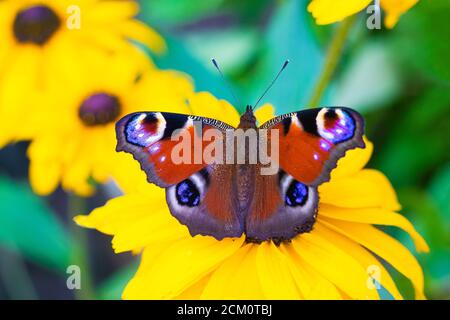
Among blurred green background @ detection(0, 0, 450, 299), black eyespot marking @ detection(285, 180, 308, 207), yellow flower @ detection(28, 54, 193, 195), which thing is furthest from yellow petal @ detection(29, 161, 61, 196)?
black eyespot marking @ detection(285, 180, 308, 207)

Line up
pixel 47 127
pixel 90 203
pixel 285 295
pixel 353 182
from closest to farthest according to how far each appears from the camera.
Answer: pixel 285 295
pixel 353 182
pixel 47 127
pixel 90 203

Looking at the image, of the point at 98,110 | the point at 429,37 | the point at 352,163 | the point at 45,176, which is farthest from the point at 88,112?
the point at 429,37

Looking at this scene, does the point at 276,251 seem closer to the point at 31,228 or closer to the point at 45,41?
the point at 45,41

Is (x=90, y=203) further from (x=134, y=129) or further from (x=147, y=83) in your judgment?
(x=134, y=129)

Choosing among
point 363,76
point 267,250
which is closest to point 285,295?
point 267,250

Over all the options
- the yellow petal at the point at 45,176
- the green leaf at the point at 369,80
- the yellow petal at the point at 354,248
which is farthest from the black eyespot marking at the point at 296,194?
the green leaf at the point at 369,80

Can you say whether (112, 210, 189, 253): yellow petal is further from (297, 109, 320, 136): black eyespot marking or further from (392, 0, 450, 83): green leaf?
(392, 0, 450, 83): green leaf
